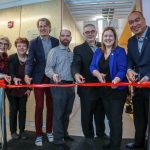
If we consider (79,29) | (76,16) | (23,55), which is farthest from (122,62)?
(79,29)

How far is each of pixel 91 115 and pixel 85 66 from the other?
614 millimetres

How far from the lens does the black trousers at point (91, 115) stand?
2.80 meters

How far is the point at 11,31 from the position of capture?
4.86m

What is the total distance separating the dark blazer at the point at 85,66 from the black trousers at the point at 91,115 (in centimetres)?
8

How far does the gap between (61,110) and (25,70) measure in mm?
727

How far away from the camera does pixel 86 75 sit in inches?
111

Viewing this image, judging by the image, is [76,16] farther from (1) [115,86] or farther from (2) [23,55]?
(1) [115,86]

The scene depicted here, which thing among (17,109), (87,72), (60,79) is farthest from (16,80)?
(87,72)

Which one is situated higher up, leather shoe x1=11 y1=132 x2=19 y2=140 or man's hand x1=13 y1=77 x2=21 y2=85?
man's hand x1=13 y1=77 x2=21 y2=85

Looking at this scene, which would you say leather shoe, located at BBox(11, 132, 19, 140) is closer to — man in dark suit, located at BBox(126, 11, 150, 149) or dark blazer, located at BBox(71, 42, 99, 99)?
dark blazer, located at BBox(71, 42, 99, 99)

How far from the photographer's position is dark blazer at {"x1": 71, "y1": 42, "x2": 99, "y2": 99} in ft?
9.10

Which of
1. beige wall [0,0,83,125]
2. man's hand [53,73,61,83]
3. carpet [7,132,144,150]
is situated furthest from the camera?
beige wall [0,0,83,125]

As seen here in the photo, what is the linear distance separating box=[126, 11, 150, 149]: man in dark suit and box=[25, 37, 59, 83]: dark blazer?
3.71 ft

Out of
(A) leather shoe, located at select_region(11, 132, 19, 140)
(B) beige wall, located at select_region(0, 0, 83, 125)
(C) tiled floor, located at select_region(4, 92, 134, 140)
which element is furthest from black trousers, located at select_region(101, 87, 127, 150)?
(B) beige wall, located at select_region(0, 0, 83, 125)
